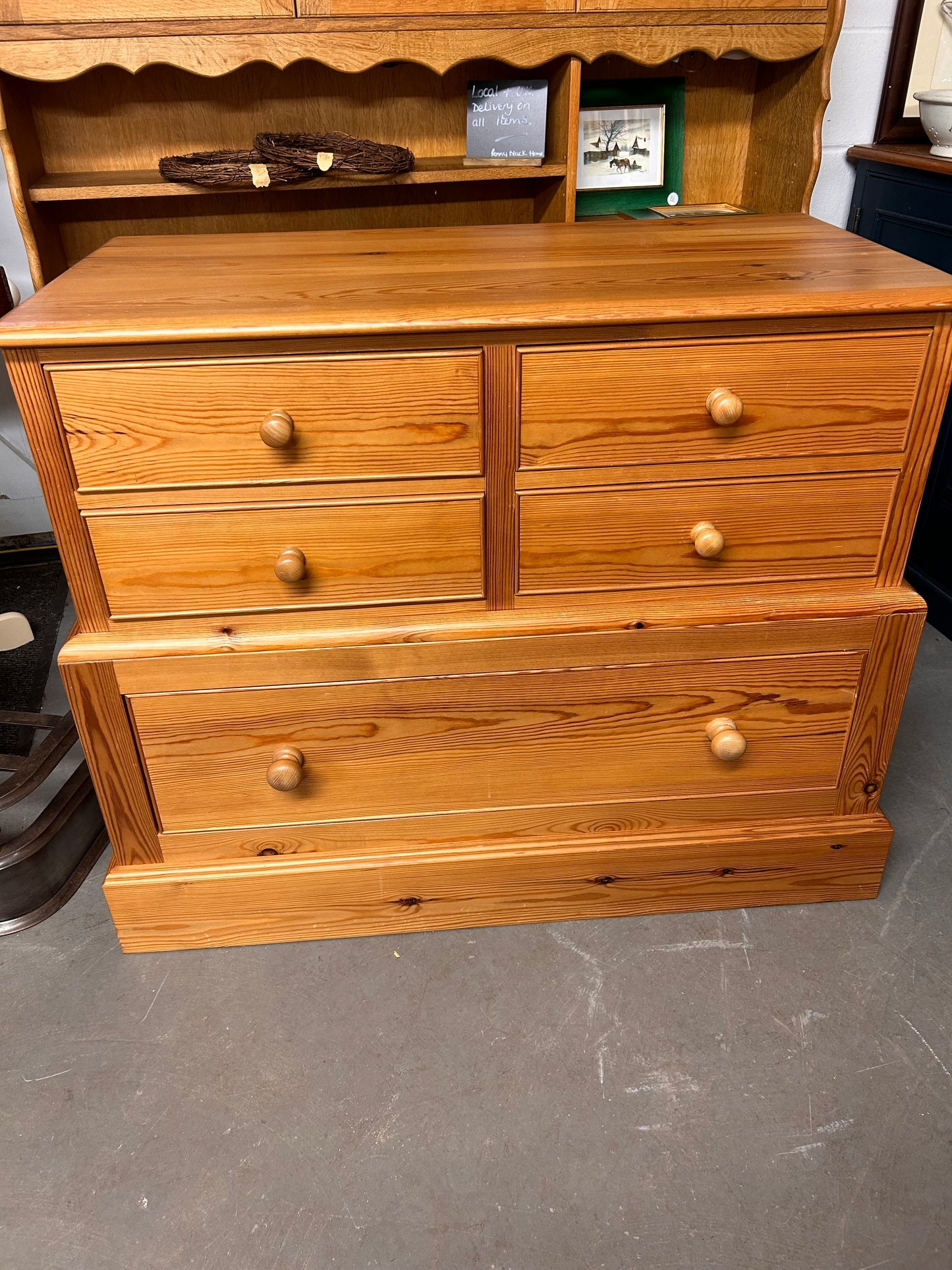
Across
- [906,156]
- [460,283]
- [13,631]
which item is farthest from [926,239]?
[13,631]

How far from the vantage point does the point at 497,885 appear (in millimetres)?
1453

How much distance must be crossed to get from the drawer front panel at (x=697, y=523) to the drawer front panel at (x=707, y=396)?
49 mm

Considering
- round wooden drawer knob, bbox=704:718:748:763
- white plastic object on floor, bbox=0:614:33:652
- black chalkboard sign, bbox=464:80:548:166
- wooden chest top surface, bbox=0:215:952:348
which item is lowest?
white plastic object on floor, bbox=0:614:33:652

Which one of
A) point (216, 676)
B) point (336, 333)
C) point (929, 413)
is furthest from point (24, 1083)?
point (929, 413)

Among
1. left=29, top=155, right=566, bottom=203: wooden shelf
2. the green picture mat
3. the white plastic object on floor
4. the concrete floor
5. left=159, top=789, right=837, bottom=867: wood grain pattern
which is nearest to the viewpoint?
the concrete floor

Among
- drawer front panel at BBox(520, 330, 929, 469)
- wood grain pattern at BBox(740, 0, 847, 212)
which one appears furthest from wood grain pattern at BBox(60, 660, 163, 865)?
wood grain pattern at BBox(740, 0, 847, 212)

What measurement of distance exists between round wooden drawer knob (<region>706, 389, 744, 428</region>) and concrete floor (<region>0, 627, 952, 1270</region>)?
0.81m

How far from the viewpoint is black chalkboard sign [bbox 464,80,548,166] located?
171 centimetres

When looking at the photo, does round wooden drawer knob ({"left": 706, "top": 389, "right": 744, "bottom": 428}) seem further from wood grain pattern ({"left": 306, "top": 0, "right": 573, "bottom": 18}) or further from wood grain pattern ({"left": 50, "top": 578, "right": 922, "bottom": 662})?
wood grain pattern ({"left": 306, "top": 0, "right": 573, "bottom": 18})

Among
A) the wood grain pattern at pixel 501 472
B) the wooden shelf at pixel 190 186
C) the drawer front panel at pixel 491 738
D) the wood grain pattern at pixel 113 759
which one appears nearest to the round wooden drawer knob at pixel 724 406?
the wood grain pattern at pixel 501 472

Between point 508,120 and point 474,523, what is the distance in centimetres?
A: 96

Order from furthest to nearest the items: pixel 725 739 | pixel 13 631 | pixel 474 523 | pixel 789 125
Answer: pixel 13 631 → pixel 789 125 → pixel 725 739 → pixel 474 523

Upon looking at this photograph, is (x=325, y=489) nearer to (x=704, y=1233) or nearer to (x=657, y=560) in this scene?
(x=657, y=560)

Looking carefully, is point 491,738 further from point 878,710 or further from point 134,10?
point 134,10
